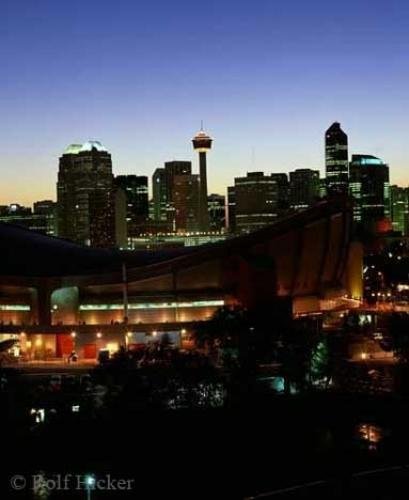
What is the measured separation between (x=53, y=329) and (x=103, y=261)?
5370 mm

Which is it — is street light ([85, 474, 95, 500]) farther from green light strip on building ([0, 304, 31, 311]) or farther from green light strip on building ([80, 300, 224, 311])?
green light strip on building ([0, 304, 31, 311])

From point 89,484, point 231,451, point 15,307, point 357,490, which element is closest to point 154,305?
point 15,307

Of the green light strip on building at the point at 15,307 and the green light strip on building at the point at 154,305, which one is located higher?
the green light strip on building at the point at 15,307

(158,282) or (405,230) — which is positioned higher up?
(405,230)

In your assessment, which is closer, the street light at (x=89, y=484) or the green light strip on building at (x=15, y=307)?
the street light at (x=89, y=484)

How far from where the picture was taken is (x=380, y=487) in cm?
1797

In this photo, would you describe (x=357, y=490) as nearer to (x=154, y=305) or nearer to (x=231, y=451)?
(x=231, y=451)

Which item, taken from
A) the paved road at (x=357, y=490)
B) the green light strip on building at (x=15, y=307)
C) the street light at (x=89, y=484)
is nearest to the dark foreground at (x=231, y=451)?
the paved road at (x=357, y=490)

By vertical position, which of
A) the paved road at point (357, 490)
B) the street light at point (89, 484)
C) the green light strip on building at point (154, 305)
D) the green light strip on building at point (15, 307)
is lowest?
the street light at point (89, 484)

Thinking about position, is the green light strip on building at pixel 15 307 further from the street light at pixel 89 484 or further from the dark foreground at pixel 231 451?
the street light at pixel 89 484

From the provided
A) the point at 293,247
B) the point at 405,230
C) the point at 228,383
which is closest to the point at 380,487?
the point at 228,383

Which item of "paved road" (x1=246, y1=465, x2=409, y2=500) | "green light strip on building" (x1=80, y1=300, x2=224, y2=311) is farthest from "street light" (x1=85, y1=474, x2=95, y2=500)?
"green light strip on building" (x1=80, y1=300, x2=224, y2=311)

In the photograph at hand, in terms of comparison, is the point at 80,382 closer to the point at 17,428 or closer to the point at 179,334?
the point at 17,428

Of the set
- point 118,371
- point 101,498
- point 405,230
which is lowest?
point 101,498
